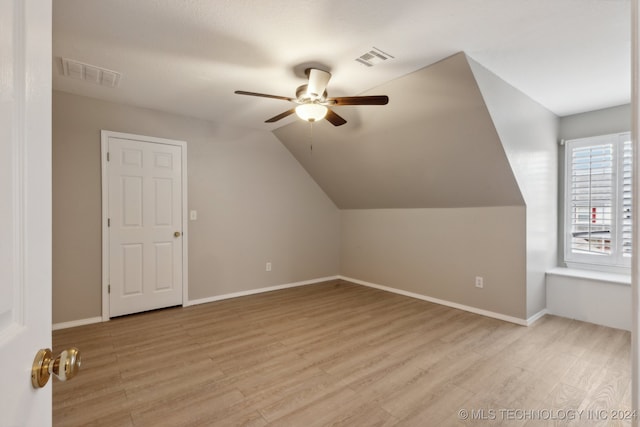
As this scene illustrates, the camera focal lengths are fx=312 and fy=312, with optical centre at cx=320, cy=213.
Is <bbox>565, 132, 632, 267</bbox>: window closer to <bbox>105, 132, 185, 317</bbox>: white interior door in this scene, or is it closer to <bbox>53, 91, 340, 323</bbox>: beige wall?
<bbox>53, 91, 340, 323</bbox>: beige wall

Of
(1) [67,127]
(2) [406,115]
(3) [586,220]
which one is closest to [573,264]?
(3) [586,220]

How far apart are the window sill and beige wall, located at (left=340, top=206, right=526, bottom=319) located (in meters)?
0.69

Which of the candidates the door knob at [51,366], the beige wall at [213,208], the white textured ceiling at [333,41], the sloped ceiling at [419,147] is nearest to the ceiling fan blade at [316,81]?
the white textured ceiling at [333,41]

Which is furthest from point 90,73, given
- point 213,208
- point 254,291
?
point 254,291

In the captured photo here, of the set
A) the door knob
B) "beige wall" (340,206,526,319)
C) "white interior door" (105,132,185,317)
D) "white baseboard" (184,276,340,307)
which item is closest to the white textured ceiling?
"white interior door" (105,132,185,317)

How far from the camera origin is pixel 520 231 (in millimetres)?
3338

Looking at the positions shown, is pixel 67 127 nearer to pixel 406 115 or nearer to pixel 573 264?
pixel 406 115

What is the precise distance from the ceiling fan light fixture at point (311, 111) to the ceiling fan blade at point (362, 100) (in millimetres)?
94

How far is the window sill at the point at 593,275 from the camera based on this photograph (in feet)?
10.5

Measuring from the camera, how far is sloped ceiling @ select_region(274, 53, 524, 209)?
2839 mm

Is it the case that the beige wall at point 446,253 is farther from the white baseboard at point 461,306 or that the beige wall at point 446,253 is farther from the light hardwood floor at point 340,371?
the light hardwood floor at point 340,371

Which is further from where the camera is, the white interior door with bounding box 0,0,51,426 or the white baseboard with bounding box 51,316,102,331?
the white baseboard with bounding box 51,316,102,331

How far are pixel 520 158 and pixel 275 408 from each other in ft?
10.5

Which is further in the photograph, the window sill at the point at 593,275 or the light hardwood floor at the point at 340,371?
the window sill at the point at 593,275
